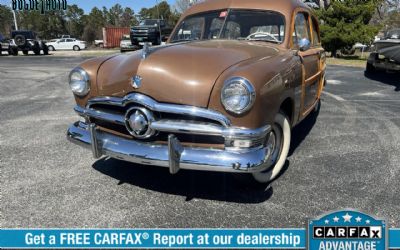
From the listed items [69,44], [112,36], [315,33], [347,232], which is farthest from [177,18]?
[347,232]

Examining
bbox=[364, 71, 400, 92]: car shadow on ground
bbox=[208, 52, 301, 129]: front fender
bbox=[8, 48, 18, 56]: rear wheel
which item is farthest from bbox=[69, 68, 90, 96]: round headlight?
bbox=[8, 48, 18, 56]: rear wheel

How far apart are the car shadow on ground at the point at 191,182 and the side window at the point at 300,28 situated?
1451 millimetres

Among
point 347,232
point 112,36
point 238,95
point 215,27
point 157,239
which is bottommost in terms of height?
point 157,239

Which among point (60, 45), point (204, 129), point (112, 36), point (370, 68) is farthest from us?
point (60, 45)

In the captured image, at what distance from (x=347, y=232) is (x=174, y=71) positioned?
1.71 meters

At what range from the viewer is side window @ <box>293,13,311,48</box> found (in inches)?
164

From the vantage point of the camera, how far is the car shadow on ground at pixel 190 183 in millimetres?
3160

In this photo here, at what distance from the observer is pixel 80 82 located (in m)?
3.34

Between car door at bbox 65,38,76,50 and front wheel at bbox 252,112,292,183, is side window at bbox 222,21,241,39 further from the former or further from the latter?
car door at bbox 65,38,76,50

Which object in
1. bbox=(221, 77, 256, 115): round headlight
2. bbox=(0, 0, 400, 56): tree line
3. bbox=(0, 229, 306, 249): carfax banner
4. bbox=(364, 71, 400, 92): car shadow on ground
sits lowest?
bbox=(0, 229, 306, 249): carfax banner

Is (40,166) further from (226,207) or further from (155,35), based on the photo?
(155,35)

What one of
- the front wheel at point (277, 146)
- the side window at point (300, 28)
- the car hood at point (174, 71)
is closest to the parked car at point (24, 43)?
the side window at point (300, 28)

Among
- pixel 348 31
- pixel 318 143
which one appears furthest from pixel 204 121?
pixel 348 31

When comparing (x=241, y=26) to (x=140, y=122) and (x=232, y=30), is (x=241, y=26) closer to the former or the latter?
(x=232, y=30)
